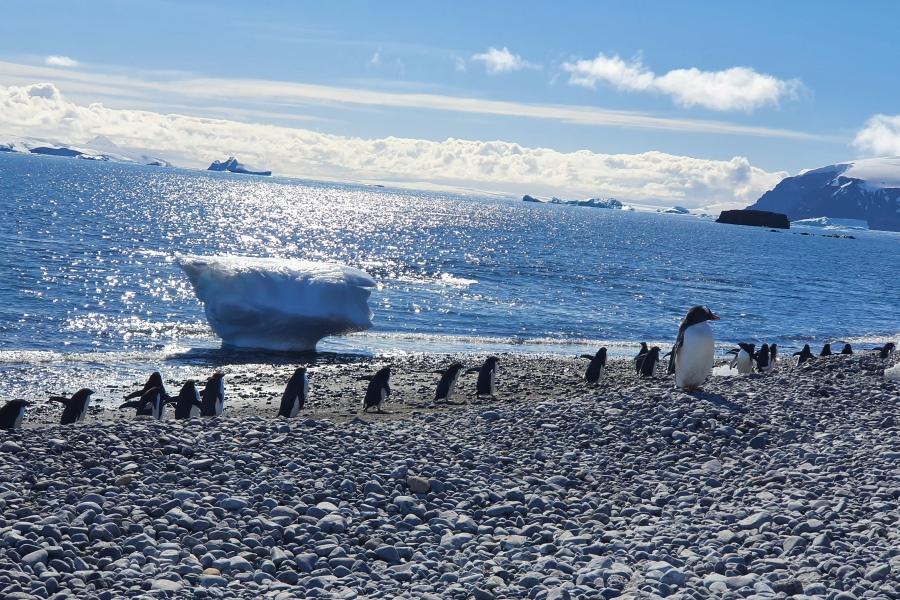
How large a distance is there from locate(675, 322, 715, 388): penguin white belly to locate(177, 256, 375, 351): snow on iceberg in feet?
43.3

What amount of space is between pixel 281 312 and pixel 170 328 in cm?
576

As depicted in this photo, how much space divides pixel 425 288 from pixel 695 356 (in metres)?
31.2

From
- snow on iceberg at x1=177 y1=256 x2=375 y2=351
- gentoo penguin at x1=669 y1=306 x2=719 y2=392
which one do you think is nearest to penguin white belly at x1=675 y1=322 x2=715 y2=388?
gentoo penguin at x1=669 y1=306 x2=719 y2=392

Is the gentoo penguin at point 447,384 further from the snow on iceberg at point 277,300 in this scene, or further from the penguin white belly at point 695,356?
the snow on iceberg at point 277,300

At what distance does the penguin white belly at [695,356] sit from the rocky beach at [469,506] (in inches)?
64.5

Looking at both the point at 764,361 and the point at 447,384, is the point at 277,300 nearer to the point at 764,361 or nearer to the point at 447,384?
the point at 447,384

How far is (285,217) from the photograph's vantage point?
377ft

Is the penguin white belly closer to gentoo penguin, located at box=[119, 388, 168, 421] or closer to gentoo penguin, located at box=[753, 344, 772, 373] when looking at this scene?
gentoo penguin, located at box=[119, 388, 168, 421]

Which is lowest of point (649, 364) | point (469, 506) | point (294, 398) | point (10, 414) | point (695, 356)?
point (10, 414)

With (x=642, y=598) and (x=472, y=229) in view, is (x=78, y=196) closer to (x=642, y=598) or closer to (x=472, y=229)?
(x=472, y=229)

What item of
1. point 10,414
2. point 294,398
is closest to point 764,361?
point 294,398

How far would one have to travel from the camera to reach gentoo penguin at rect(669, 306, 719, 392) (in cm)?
1423

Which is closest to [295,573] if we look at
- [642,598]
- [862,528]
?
[642,598]

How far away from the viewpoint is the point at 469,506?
28.2 feet
